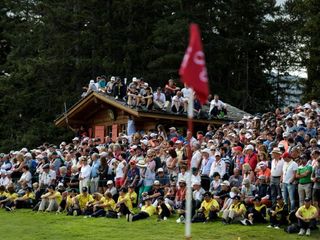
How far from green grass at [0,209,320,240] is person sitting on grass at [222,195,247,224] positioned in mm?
243

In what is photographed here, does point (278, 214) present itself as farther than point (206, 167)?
No

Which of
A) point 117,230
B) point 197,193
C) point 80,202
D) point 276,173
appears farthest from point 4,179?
point 276,173

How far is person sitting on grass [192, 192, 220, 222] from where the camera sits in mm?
19625

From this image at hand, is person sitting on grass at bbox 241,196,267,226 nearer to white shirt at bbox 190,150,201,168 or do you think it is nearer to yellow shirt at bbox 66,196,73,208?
white shirt at bbox 190,150,201,168

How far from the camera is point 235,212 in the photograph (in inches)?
749

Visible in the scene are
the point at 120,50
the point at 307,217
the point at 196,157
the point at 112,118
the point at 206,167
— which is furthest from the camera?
the point at 120,50

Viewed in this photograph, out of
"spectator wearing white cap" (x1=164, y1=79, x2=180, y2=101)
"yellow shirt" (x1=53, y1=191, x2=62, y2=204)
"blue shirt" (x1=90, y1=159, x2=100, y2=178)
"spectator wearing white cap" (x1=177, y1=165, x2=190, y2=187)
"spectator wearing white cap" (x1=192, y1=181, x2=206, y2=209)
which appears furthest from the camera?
"spectator wearing white cap" (x1=164, y1=79, x2=180, y2=101)

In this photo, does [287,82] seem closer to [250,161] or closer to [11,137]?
[11,137]

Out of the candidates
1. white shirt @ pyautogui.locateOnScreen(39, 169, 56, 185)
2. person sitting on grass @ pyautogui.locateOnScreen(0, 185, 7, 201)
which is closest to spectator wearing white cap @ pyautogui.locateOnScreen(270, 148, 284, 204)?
white shirt @ pyautogui.locateOnScreen(39, 169, 56, 185)

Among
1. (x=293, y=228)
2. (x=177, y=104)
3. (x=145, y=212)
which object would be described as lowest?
(x=293, y=228)

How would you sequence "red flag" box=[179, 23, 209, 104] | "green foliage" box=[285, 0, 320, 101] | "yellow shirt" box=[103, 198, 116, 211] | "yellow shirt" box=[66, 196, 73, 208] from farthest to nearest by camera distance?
"green foliage" box=[285, 0, 320, 101] → "yellow shirt" box=[66, 196, 73, 208] → "yellow shirt" box=[103, 198, 116, 211] → "red flag" box=[179, 23, 209, 104]

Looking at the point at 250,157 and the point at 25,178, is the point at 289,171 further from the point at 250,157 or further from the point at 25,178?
the point at 25,178

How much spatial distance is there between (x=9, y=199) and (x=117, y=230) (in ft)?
26.8

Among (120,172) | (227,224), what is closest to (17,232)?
(120,172)
